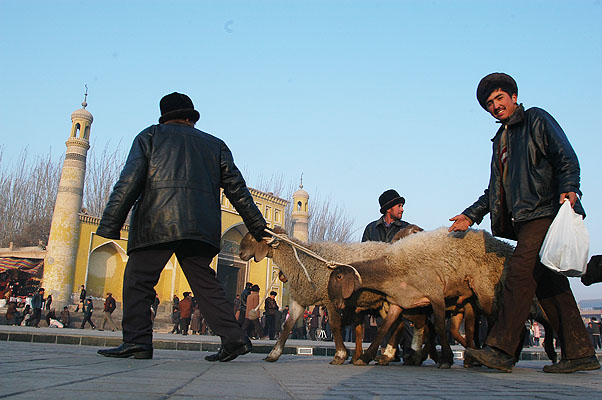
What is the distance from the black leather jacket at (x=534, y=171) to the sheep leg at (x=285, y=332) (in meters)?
2.18

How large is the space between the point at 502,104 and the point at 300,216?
3783 centimetres

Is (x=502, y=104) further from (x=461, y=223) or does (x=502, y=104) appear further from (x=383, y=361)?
(x=383, y=361)

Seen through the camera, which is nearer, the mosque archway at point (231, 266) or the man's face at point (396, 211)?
the man's face at point (396, 211)

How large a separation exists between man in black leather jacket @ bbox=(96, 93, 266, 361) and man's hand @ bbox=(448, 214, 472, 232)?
80.9 inches

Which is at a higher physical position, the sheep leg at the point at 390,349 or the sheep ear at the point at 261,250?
the sheep ear at the point at 261,250

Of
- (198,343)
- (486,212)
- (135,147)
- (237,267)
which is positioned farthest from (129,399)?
(237,267)

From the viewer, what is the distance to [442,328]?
4703mm

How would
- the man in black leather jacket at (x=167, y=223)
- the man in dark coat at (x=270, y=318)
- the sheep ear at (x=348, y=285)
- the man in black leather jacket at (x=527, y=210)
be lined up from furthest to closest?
the man in dark coat at (x=270, y=318) < the sheep ear at (x=348, y=285) < the man in black leather jacket at (x=167, y=223) < the man in black leather jacket at (x=527, y=210)

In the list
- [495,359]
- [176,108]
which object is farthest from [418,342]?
[176,108]

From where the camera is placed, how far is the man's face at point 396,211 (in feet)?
22.5

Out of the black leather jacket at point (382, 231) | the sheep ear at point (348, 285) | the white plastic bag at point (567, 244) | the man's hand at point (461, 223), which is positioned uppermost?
the black leather jacket at point (382, 231)

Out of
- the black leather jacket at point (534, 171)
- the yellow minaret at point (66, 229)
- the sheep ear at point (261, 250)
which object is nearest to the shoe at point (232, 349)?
the sheep ear at point (261, 250)

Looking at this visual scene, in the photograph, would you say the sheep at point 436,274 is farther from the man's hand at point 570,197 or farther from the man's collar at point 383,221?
the man's collar at point 383,221

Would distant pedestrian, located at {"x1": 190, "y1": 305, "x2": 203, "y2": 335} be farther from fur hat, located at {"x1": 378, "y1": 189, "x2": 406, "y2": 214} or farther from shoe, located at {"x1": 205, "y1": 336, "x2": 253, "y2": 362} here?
shoe, located at {"x1": 205, "y1": 336, "x2": 253, "y2": 362}
